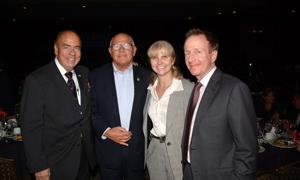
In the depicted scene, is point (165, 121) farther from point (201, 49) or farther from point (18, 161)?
point (18, 161)

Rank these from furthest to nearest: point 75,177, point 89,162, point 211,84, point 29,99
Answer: point 89,162 < point 75,177 < point 29,99 < point 211,84

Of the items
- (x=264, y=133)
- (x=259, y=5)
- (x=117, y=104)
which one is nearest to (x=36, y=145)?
(x=117, y=104)

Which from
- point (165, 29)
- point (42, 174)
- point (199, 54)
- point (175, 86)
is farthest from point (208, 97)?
point (165, 29)

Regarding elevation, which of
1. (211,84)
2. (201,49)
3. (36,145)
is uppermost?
(201,49)

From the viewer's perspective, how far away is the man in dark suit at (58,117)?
2.38m

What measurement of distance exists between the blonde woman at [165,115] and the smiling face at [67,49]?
2.38 ft

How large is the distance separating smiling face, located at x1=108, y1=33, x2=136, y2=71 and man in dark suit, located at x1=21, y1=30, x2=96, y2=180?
355 mm

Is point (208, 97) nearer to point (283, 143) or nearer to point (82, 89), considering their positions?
point (82, 89)

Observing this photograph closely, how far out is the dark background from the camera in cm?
995

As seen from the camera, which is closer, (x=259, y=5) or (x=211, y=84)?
(x=211, y=84)

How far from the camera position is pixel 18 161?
329 cm

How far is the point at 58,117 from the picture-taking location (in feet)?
8.07

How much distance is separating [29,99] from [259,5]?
9.93 metres

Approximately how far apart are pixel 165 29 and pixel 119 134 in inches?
425
